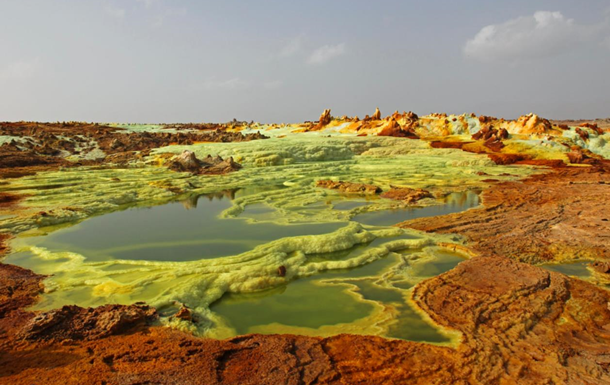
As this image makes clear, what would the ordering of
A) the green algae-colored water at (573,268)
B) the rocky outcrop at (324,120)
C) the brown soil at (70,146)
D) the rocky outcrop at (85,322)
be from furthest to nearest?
1. the rocky outcrop at (324,120)
2. the brown soil at (70,146)
3. the green algae-colored water at (573,268)
4. the rocky outcrop at (85,322)

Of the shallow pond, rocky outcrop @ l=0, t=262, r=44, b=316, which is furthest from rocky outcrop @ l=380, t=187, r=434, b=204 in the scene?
rocky outcrop @ l=0, t=262, r=44, b=316

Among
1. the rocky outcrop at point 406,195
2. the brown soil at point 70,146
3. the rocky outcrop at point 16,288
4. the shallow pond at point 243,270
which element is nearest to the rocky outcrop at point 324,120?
the brown soil at point 70,146

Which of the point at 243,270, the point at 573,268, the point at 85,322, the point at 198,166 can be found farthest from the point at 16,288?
the point at 198,166

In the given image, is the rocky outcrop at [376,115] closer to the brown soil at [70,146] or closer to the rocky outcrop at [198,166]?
the brown soil at [70,146]

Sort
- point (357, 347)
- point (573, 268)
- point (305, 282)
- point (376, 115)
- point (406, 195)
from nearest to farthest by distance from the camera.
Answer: point (357, 347) < point (305, 282) < point (573, 268) < point (406, 195) < point (376, 115)

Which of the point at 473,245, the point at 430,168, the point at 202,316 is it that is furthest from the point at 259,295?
the point at 430,168

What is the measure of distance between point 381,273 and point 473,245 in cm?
246

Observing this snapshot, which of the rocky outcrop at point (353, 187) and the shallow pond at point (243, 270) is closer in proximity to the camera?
the shallow pond at point (243, 270)

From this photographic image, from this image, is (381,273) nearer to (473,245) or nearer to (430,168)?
(473,245)

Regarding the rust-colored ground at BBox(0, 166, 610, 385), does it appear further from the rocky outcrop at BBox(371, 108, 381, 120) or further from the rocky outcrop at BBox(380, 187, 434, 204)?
the rocky outcrop at BBox(371, 108, 381, 120)

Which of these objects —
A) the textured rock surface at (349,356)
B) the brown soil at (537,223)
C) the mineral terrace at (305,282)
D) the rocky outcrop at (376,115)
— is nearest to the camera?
the textured rock surface at (349,356)

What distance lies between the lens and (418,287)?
5.46 meters

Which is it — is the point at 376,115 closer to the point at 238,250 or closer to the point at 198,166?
the point at 198,166

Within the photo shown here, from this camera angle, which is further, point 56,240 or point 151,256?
point 56,240
